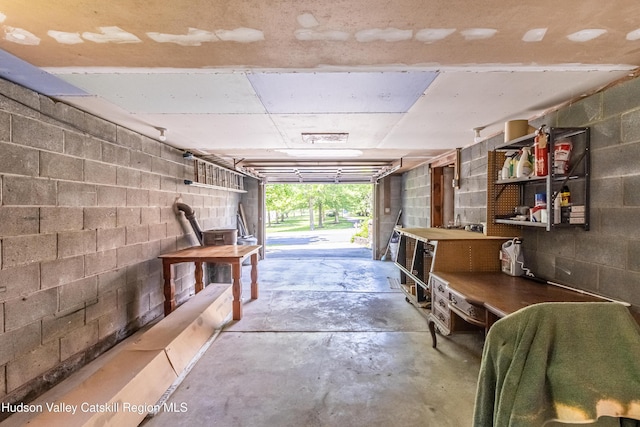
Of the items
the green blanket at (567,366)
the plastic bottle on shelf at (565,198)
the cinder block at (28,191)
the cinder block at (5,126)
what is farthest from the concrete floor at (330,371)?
the cinder block at (5,126)

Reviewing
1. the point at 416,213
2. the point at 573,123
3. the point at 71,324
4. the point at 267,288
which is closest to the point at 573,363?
the point at 573,123

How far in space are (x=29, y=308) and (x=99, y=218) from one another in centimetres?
94

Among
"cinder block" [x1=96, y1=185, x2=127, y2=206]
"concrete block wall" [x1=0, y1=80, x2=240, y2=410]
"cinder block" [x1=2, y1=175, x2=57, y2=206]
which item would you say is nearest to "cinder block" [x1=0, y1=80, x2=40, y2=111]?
"concrete block wall" [x1=0, y1=80, x2=240, y2=410]

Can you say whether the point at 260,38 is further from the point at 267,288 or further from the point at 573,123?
the point at 267,288

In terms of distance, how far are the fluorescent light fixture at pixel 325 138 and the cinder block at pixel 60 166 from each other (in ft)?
6.96

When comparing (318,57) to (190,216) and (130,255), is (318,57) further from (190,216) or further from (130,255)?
(190,216)

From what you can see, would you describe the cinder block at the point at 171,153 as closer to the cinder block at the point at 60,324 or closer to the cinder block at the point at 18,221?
the cinder block at the point at 18,221

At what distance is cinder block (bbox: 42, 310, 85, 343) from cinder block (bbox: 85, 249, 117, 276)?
1.19 feet

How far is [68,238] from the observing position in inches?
97.3

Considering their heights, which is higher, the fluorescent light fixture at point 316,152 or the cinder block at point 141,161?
the fluorescent light fixture at point 316,152

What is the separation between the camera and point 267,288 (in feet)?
16.5

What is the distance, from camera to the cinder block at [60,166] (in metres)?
2.28

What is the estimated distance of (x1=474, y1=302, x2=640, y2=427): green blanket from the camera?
3.30 feet

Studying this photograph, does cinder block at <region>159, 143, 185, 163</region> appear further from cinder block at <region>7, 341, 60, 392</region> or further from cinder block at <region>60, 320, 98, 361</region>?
cinder block at <region>7, 341, 60, 392</region>
